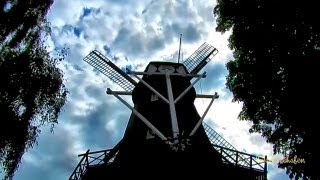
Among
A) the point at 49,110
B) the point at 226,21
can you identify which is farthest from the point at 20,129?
the point at 226,21

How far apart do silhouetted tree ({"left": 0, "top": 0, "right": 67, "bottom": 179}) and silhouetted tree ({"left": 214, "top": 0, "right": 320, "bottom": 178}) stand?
712cm

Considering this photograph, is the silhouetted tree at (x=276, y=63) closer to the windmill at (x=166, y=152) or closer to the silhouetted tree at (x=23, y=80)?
the windmill at (x=166, y=152)

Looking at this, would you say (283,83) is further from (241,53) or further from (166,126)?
(166,126)

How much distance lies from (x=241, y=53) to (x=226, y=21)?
1602 mm

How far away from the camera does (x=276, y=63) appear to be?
12.1m

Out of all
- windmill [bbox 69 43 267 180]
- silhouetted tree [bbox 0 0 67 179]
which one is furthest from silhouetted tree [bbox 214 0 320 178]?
silhouetted tree [bbox 0 0 67 179]

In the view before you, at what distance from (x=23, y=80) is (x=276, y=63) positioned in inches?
356

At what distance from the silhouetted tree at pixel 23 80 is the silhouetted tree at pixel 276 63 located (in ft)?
23.4

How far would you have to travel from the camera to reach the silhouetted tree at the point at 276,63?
10.4m

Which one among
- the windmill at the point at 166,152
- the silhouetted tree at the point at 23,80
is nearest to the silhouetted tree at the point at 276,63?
the windmill at the point at 166,152

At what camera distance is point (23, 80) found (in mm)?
12992

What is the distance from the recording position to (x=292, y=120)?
35.1 feet

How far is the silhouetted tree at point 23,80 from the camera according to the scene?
12.4m

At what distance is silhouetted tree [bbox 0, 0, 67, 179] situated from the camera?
40.8 ft
